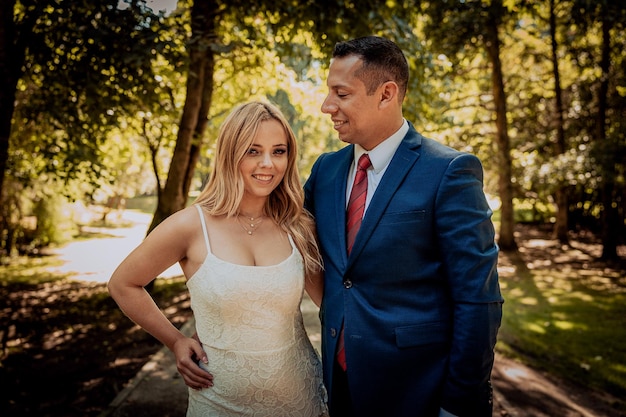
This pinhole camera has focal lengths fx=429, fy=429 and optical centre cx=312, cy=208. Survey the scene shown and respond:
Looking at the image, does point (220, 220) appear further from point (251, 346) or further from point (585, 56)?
point (585, 56)

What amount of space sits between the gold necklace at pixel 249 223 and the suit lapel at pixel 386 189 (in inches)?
26.0

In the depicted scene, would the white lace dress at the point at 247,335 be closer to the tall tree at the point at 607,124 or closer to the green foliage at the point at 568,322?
the green foliage at the point at 568,322

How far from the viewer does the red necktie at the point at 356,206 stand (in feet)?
7.51

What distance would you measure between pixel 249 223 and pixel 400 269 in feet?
3.11

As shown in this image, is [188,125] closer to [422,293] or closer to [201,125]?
[201,125]

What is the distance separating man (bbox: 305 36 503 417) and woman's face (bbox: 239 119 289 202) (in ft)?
1.13

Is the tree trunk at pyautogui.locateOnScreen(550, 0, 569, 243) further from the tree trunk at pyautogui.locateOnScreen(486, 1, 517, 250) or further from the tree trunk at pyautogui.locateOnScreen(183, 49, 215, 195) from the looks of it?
the tree trunk at pyautogui.locateOnScreen(183, 49, 215, 195)

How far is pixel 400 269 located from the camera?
211cm

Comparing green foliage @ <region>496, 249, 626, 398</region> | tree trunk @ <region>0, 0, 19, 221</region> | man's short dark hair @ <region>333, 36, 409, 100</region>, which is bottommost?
green foliage @ <region>496, 249, 626, 398</region>

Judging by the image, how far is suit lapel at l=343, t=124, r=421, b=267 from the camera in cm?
215

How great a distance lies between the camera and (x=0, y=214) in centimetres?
1439

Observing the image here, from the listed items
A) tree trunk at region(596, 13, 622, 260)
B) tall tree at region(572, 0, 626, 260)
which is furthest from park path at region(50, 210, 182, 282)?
tree trunk at region(596, 13, 622, 260)

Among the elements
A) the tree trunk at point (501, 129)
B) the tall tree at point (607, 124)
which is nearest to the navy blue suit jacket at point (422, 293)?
the tall tree at point (607, 124)

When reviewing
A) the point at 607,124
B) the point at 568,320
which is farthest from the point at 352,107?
the point at 607,124
